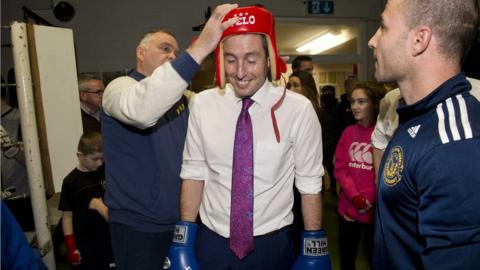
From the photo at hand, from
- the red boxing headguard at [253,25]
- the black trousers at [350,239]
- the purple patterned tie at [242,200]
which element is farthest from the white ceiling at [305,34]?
the purple patterned tie at [242,200]

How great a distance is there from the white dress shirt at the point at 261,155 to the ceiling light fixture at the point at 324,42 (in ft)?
24.0

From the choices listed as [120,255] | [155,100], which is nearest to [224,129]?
[155,100]

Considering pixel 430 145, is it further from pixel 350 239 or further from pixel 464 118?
pixel 350 239

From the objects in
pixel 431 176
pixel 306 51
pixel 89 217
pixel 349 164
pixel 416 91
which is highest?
pixel 306 51

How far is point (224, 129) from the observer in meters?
1.51

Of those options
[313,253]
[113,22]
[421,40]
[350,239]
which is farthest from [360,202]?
[113,22]

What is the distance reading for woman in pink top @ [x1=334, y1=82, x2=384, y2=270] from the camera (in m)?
2.58

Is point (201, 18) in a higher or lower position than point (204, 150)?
higher

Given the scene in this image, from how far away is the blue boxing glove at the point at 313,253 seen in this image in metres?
1.45

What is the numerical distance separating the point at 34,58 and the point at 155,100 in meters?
1.10

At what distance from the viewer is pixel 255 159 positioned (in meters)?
1.47

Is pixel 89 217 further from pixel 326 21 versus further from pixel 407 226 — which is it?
pixel 326 21

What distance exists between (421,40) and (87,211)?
2.27m

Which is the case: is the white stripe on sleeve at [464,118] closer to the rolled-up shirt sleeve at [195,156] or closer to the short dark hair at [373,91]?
the rolled-up shirt sleeve at [195,156]
